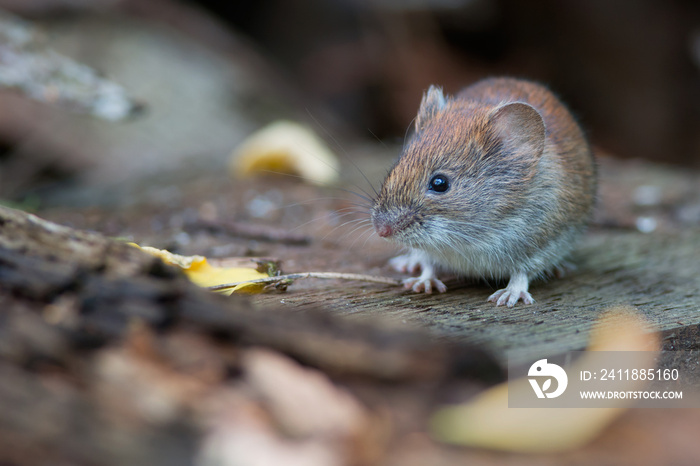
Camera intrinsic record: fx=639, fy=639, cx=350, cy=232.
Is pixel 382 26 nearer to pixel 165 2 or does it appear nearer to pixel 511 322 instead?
pixel 165 2

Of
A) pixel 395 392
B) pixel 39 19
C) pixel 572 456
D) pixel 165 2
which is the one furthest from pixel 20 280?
pixel 165 2

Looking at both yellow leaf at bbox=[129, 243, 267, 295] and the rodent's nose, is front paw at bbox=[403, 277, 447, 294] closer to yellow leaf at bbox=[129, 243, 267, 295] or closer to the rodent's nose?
the rodent's nose

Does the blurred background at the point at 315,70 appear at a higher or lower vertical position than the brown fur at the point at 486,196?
higher

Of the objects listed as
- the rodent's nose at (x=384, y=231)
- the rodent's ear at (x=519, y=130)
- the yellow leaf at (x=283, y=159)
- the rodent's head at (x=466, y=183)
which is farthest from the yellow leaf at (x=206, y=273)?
the yellow leaf at (x=283, y=159)

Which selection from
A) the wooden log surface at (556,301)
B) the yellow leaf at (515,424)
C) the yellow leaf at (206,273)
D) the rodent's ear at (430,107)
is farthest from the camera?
the rodent's ear at (430,107)

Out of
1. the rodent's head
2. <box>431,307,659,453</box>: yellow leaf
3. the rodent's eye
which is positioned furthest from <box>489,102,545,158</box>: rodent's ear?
<box>431,307,659,453</box>: yellow leaf

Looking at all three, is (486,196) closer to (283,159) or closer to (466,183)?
(466,183)

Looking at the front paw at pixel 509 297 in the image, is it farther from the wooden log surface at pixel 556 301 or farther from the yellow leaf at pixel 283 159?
the yellow leaf at pixel 283 159
